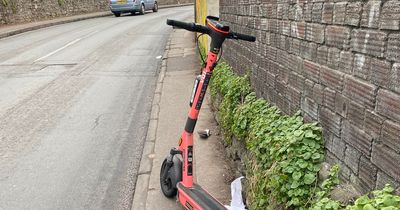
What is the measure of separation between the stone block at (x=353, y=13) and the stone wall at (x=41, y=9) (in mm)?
21286

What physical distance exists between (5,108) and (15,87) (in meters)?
1.66

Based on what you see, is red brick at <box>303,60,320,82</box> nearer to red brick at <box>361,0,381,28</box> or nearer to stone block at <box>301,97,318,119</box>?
stone block at <box>301,97,318,119</box>

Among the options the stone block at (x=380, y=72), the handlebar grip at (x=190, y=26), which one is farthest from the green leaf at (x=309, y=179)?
the handlebar grip at (x=190, y=26)

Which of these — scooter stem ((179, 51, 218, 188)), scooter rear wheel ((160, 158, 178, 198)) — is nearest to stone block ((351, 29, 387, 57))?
scooter stem ((179, 51, 218, 188))

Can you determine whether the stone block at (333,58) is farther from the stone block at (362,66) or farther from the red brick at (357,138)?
the red brick at (357,138)

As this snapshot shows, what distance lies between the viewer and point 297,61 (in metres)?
3.03

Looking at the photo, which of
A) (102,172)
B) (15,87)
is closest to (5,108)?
(15,87)

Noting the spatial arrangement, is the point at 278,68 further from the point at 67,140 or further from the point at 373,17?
the point at 67,140

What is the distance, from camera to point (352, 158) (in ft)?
7.31

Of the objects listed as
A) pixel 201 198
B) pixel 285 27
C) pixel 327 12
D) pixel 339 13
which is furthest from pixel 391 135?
pixel 201 198

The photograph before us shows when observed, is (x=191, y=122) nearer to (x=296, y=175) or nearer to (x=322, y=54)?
(x=296, y=175)

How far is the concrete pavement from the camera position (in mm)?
4082

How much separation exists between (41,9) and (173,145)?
2186 cm

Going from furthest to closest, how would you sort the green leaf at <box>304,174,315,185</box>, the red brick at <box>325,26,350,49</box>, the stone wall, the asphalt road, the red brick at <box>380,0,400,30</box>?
the stone wall → the asphalt road → the green leaf at <box>304,174,315,185</box> → the red brick at <box>325,26,350,49</box> → the red brick at <box>380,0,400,30</box>
